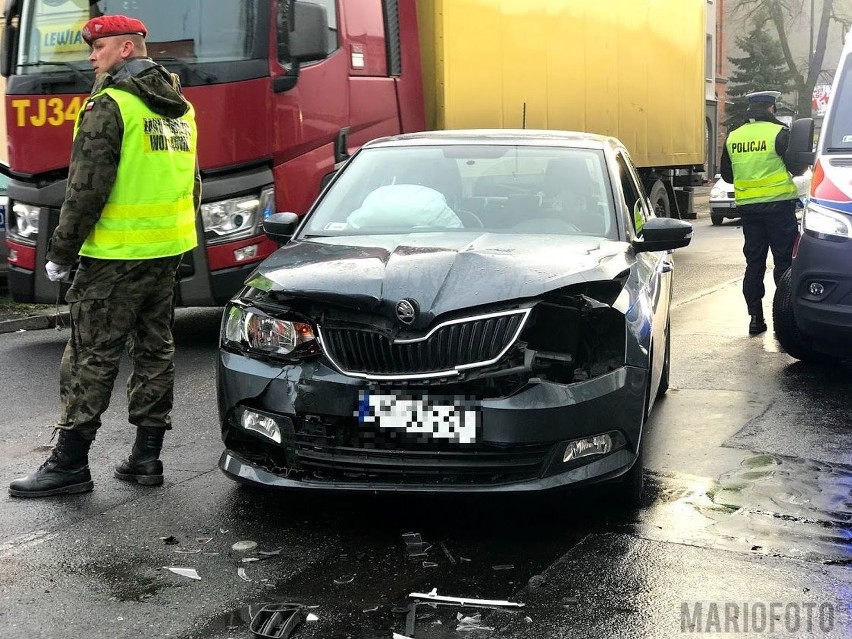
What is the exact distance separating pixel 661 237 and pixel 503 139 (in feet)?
3.87

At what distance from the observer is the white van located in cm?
711

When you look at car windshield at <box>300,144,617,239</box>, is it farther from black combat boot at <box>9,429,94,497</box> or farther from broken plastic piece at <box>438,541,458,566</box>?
broken plastic piece at <box>438,541,458,566</box>

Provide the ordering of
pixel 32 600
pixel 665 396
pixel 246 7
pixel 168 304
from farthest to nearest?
1. pixel 246 7
2. pixel 665 396
3. pixel 168 304
4. pixel 32 600

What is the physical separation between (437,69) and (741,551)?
723 cm

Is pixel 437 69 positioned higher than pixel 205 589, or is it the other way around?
pixel 437 69

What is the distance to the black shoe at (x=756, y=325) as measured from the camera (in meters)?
9.54

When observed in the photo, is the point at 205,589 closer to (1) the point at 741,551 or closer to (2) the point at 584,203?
(1) the point at 741,551

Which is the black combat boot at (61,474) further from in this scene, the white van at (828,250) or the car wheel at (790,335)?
the car wheel at (790,335)

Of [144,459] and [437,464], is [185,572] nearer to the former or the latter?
[437,464]

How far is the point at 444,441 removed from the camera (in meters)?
4.23

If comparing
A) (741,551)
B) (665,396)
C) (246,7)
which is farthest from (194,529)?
Answer: (246,7)

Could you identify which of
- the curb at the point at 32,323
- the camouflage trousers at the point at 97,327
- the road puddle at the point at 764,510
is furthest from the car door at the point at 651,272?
the curb at the point at 32,323

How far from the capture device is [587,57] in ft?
44.4

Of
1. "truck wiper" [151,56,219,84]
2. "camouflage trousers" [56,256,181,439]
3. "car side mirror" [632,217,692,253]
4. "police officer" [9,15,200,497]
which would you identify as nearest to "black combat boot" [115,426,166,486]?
"police officer" [9,15,200,497]
